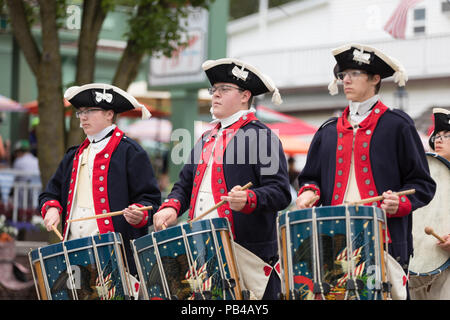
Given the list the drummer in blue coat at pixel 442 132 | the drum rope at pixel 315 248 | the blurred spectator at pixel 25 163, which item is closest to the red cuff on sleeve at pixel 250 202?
the drum rope at pixel 315 248

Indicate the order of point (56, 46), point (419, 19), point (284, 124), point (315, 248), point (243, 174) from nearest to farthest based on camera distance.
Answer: point (315, 248) < point (243, 174) < point (56, 46) < point (419, 19) < point (284, 124)

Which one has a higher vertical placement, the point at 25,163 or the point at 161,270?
the point at 161,270

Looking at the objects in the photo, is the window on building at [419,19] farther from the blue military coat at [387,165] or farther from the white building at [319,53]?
the blue military coat at [387,165]

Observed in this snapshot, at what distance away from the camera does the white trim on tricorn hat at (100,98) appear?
541cm

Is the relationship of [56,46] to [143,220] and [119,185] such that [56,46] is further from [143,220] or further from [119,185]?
[143,220]

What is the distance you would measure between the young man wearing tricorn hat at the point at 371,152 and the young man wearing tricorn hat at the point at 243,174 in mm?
260

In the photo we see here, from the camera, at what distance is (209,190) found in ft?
16.1

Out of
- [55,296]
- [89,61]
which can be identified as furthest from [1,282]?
[55,296]

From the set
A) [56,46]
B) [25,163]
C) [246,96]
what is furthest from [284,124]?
[246,96]

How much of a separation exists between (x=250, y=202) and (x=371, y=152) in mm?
739

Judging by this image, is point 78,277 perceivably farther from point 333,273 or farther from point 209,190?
point 333,273

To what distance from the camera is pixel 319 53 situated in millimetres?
28500

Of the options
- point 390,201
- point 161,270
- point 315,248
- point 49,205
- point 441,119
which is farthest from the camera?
point 441,119

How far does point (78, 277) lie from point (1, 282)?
4295 millimetres
